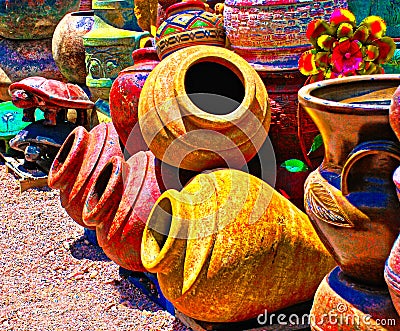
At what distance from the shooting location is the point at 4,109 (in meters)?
5.96

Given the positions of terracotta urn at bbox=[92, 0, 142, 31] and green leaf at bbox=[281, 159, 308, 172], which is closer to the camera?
green leaf at bbox=[281, 159, 308, 172]

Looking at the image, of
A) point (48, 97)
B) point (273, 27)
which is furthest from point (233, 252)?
point (48, 97)

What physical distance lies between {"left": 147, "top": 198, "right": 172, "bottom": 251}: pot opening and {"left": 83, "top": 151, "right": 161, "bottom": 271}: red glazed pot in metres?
0.34

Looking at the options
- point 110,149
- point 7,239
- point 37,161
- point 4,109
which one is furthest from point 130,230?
point 4,109

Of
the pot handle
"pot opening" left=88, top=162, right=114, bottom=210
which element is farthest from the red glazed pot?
the pot handle

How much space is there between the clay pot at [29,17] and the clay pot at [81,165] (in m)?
3.01

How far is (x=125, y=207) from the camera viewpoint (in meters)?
3.02

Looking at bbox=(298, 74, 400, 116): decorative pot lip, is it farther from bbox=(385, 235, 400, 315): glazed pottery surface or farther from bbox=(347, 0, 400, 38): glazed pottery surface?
bbox=(347, 0, 400, 38): glazed pottery surface

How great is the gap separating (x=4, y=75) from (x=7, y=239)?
8.95ft

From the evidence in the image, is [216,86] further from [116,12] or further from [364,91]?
[116,12]

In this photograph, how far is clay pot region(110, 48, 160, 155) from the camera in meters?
3.34

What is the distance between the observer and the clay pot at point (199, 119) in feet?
8.71

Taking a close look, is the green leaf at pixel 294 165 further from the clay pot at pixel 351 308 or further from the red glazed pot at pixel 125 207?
the clay pot at pixel 351 308

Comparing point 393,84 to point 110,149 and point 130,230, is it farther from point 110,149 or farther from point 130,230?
point 110,149
